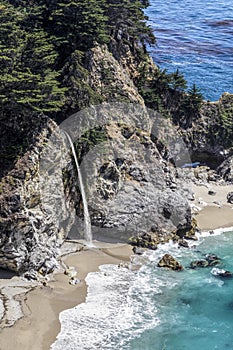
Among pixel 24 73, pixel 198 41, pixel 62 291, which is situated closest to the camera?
pixel 62 291

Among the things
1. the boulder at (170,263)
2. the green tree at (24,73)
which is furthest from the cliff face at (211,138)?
the green tree at (24,73)

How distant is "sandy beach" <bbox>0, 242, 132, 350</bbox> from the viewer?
103 ft

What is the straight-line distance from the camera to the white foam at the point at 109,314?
32531 mm

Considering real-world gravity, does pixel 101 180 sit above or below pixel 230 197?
above

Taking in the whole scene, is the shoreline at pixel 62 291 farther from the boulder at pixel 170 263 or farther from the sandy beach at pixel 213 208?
the boulder at pixel 170 263

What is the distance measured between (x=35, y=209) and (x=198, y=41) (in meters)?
75.5

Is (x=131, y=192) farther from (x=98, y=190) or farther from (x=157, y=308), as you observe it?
(x=157, y=308)

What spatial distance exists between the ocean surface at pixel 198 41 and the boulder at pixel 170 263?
38.4m

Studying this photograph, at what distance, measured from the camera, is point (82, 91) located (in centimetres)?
4462

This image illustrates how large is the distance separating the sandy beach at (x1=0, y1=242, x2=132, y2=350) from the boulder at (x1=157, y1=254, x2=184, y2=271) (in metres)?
2.98

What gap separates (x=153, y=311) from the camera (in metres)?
36.0

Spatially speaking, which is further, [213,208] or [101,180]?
[213,208]

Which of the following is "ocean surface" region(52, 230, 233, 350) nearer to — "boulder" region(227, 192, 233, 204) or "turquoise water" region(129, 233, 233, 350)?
"turquoise water" region(129, 233, 233, 350)

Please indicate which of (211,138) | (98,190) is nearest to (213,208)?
(211,138)
